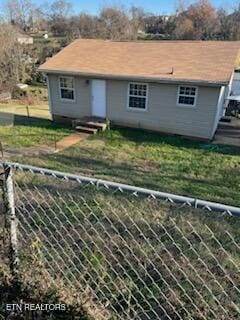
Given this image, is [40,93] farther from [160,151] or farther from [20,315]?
[20,315]

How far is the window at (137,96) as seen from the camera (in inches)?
497

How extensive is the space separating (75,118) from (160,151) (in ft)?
18.2

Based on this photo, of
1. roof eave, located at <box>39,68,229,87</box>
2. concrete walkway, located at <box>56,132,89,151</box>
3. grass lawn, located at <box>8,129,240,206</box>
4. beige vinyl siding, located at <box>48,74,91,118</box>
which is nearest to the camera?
grass lawn, located at <box>8,129,240,206</box>

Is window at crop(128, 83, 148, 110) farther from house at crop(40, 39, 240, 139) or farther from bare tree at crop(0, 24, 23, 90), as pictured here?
bare tree at crop(0, 24, 23, 90)

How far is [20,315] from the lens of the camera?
223cm

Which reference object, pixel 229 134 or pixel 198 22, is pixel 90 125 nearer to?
pixel 229 134

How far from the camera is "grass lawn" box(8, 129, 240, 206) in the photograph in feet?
25.9

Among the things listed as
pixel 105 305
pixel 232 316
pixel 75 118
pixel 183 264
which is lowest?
pixel 75 118

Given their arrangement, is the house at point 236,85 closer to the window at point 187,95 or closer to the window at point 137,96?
the window at point 187,95

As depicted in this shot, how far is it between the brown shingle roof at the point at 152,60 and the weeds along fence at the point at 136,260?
24.7ft

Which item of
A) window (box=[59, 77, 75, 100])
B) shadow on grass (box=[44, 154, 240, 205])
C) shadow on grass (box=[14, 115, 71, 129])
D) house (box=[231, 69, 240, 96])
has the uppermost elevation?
window (box=[59, 77, 75, 100])

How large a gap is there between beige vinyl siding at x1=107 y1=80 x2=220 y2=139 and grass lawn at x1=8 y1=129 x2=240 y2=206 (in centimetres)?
53

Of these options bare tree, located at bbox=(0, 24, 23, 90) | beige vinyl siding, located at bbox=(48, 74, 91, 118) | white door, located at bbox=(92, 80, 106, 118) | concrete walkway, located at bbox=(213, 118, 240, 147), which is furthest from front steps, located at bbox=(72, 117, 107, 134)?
bare tree, located at bbox=(0, 24, 23, 90)

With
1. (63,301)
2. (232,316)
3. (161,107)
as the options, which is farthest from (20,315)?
(161,107)
